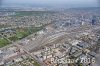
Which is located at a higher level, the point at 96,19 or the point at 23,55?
the point at 96,19

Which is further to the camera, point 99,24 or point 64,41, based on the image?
point 99,24

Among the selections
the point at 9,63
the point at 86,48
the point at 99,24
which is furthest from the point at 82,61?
the point at 99,24

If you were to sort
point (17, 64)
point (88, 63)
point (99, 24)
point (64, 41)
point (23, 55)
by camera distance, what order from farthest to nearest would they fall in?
point (99, 24) → point (64, 41) → point (23, 55) → point (17, 64) → point (88, 63)

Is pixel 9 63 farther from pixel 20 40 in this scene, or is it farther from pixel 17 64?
pixel 20 40

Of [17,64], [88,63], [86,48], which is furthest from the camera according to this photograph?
[86,48]

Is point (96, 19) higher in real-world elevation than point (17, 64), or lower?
higher

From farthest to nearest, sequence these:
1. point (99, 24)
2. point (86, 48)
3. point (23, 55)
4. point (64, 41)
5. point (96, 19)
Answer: point (96, 19)
point (99, 24)
point (64, 41)
point (86, 48)
point (23, 55)

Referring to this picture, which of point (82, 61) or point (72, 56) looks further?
point (72, 56)

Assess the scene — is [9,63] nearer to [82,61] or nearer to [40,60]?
[40,60]

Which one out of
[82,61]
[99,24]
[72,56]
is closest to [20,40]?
[72,56]

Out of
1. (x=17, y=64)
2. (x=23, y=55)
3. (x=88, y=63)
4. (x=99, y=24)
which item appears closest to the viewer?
(x=88, y=63)
